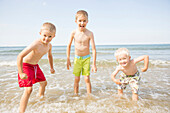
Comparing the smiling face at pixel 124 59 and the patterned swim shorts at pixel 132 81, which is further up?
the smiling face at pixel 124 59

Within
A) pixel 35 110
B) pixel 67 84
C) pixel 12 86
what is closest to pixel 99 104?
pixel 35 110

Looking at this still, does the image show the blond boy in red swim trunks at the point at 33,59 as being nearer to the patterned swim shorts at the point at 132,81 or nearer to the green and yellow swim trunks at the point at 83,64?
the green and yellow swim trunks at the point at 83,64

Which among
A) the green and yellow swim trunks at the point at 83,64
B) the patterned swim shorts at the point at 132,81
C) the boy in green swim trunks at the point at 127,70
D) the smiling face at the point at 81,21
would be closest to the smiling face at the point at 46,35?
the smiling face at the point at 81,21

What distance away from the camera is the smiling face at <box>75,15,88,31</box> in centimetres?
286

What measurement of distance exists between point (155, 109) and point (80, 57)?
1.93 metres

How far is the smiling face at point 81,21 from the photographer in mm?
2859

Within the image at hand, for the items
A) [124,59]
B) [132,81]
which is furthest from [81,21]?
[132,81]

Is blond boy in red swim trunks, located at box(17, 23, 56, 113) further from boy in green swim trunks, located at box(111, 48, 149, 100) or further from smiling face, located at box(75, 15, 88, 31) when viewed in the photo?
boy in green swim trunks, located at box(111, 48, 149, 100)

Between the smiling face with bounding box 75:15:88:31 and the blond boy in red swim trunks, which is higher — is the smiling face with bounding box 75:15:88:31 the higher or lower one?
the higher one

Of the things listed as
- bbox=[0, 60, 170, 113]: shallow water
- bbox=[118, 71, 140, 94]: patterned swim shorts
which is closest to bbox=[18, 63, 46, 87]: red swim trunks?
bbox=[0, 60, 170, 113]: shallow water

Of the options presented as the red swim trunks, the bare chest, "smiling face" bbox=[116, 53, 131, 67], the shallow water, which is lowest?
the shallow water

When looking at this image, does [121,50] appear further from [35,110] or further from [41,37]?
[35,110]

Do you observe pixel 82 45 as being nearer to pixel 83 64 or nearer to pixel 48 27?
pixel 83 64

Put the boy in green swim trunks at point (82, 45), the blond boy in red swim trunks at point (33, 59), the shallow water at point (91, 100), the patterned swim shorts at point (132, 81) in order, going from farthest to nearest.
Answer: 1. the boy in green swim trunks at point (82, 45)
2. the patterned swim shorts at point (132, 81)
3. the shallow water at point (91, 100)
4. the blond boy in red swim trunks at point (33, 59)
